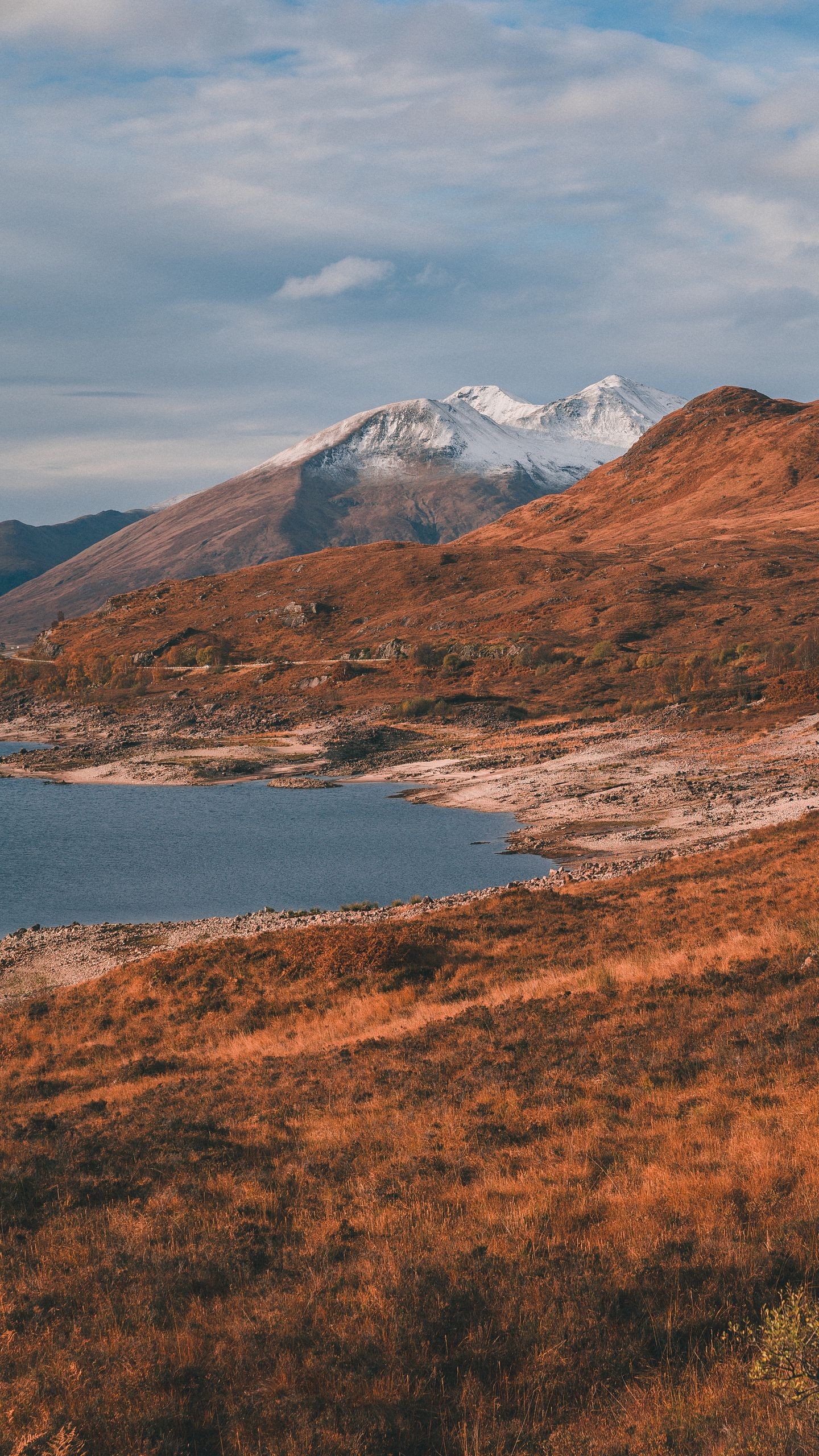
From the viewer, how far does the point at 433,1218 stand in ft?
42.8

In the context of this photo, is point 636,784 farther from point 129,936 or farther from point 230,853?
point 129,936

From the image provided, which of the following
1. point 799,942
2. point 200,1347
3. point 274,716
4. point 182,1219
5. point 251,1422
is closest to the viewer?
point 251,1422

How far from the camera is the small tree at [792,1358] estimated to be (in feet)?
26.1

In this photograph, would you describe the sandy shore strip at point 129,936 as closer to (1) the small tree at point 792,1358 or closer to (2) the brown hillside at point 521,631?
(1) the small tree at point 792,1358

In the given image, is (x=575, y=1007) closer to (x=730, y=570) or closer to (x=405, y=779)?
(x=405, y=779)

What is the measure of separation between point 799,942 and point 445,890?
1049 inches

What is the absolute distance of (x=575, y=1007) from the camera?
23.8 meters

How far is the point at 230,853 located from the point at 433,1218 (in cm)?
5143

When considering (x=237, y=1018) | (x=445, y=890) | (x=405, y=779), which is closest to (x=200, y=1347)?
(x=237, y=1018)

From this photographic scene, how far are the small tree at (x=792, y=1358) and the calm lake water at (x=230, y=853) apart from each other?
133 ft

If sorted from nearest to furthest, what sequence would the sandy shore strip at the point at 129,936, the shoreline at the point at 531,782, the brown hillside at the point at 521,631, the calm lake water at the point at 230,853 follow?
1. the sandy shore strip at the point at 129,936
2. the shoreline at the point at 531,782
3. the calm lake water at the point at 230,853
4. the brown hillside at the point at 521,631

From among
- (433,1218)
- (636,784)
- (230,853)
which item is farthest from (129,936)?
(636,784)

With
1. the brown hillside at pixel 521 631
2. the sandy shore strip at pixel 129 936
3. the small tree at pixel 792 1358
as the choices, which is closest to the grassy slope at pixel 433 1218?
the small tree at pixel 792 1358

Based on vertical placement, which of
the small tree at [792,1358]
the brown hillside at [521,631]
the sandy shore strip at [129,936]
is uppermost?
the brown hillside at [521,631]
